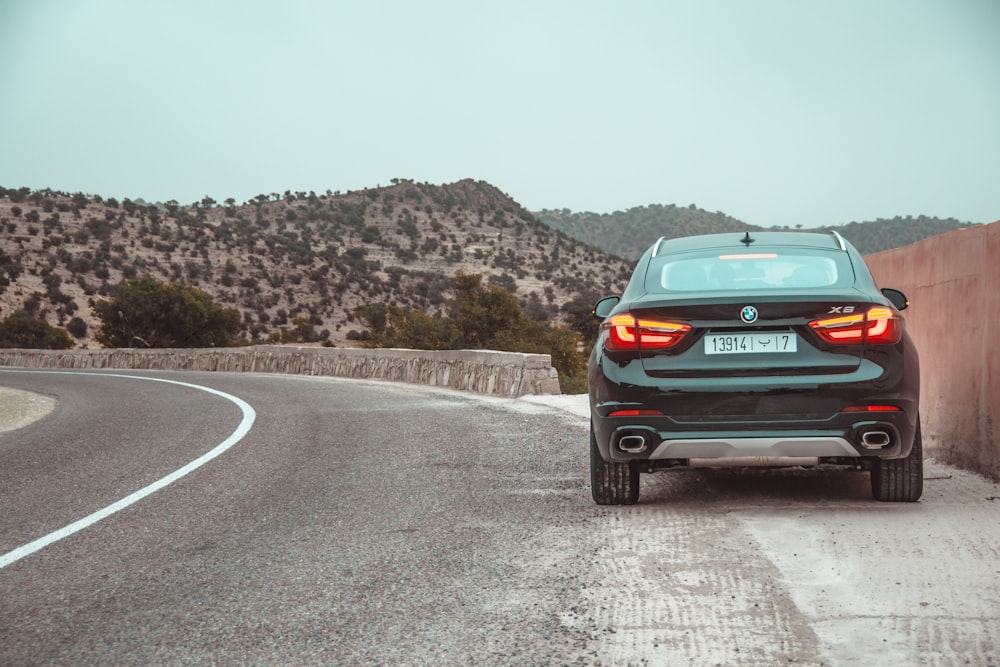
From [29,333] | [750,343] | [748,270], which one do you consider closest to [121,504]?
[750,343]

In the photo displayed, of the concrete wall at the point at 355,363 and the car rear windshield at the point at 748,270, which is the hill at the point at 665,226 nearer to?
the concrete wall at the point at 355,363

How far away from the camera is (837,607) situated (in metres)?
4.54

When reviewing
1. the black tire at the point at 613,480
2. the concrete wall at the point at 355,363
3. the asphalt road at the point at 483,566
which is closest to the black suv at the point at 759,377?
the black tire at the point at 613,480

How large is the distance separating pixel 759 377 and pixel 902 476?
1.26 meters

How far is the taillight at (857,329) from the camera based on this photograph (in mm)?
6223

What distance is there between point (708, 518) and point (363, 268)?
7179 cm

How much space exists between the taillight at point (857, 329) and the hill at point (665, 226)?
351ft

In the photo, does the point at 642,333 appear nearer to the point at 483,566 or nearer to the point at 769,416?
the point at 769,416

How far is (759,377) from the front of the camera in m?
6.26

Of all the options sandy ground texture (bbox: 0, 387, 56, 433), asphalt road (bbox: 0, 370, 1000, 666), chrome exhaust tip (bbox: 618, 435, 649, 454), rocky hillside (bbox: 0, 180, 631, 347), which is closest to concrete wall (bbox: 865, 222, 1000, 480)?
asphalt road (bbox: 0, 370, 1000, 666)

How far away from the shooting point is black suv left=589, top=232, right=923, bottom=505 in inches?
244

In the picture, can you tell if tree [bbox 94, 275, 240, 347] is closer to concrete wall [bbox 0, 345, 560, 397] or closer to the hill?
concrete wall [bbox 0, 345, 560, 397]

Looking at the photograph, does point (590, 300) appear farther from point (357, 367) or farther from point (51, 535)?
point (51, 535)

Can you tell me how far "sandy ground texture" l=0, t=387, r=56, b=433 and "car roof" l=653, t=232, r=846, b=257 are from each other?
10.9 m
